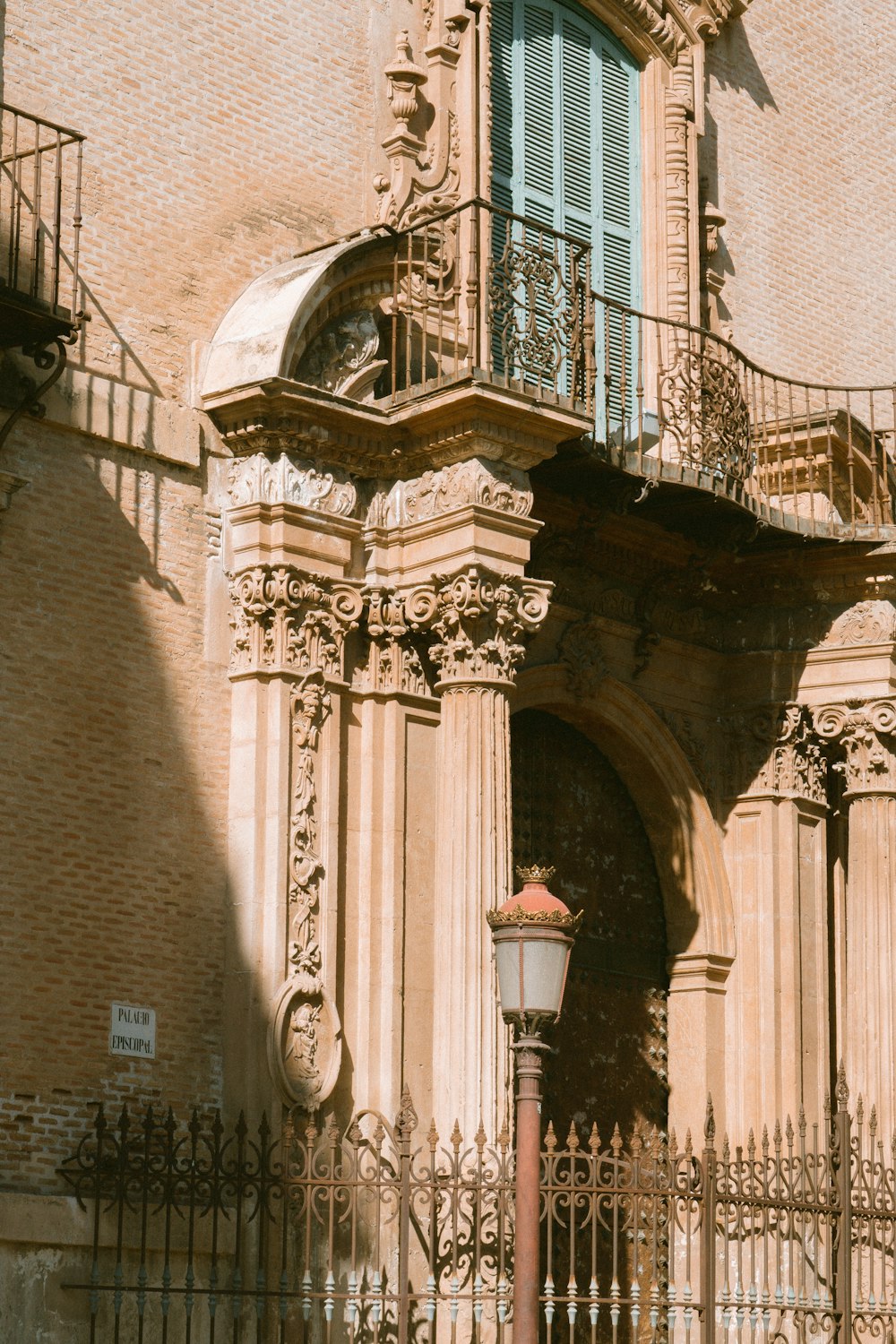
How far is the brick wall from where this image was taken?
19.7 meters

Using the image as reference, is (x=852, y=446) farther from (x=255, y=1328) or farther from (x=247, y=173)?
(x=255, y=1328)

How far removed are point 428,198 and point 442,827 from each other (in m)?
4.30

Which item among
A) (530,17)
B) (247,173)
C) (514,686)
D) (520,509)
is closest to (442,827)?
(514,686)

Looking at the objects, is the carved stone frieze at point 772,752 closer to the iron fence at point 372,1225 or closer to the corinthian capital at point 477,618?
the corinthian capital at point 477,618

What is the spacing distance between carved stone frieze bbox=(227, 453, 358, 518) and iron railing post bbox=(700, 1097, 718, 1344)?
4304mm

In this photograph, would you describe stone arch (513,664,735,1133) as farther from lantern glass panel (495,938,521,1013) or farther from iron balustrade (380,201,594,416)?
lantern glass panel (495,938,521,1013)

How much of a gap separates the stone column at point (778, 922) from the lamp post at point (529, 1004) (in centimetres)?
706

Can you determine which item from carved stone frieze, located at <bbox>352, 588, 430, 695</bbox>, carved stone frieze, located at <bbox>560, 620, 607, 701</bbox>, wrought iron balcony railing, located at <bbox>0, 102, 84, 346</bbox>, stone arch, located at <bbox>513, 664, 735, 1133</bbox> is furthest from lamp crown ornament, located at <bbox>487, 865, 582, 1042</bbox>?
stone arch, located at <bbox>513, 664, 735, 1133</bbox>

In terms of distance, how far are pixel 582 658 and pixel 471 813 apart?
2710 mm

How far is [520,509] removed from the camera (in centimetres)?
1502

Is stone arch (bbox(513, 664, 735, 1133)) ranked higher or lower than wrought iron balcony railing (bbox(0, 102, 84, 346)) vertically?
lower

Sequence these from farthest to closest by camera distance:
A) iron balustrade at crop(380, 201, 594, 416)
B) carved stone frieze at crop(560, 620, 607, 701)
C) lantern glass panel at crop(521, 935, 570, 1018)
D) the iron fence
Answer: carved stone frieze at crop(560, 620, 607, 701) → iron balustrade at crop(380, 201, 594, 416) → the iron fence → lantern glass panel at crop(521, 935, 570, 1018)

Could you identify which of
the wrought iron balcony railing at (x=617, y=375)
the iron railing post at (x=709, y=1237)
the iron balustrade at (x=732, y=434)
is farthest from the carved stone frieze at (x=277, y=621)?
the iron railing post at (x=709, y=1237)

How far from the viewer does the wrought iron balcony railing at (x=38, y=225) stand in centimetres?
1298
